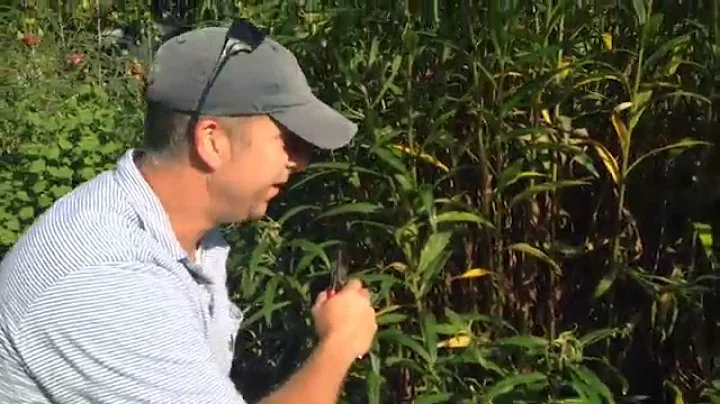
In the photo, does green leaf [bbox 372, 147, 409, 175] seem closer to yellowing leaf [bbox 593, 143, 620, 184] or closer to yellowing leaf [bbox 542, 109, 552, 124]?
yellowing leaf [bbox 542, 109, 552, 124]

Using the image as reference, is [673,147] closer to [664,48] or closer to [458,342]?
[664,48]

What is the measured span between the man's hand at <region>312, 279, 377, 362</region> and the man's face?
0.27 meters

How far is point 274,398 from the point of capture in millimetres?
2947

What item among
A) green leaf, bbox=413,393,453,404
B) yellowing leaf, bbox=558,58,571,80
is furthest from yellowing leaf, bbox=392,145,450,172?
green leaf, bbox=413,393,453,404

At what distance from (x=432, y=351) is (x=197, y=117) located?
3.69ft

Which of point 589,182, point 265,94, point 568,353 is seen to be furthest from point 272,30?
point 265,94

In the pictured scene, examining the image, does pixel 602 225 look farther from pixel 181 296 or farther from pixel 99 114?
pixel 99 114

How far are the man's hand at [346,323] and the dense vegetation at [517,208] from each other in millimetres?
688

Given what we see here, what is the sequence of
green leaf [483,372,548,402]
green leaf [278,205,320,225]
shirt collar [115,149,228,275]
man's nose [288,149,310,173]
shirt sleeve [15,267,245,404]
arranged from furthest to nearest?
green leaf [278,205,320,225] → green leaf [483,372,548,402] → man's nose [288,149,310,173] → shirt collar [115,149,228,275] → shirt sleeve [15,267,245,404]

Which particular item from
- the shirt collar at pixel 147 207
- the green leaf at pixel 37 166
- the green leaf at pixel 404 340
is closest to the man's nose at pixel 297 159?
the shirt collar at pixel 147 207

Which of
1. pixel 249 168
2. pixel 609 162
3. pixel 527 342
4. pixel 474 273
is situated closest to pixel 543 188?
pixel 609 162

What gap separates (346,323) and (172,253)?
40 cm

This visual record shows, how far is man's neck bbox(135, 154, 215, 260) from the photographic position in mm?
2756

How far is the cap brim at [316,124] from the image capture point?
279 cm
